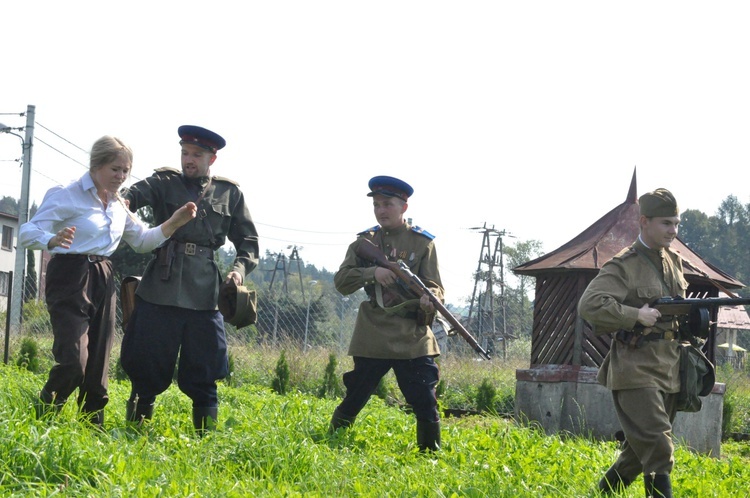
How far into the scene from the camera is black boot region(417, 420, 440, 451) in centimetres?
616

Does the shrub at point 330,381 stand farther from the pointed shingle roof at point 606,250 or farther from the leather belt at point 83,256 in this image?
the leather belt at point 83,256

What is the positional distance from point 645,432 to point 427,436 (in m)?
1.67

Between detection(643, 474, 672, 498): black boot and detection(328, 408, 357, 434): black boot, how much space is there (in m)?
2.10

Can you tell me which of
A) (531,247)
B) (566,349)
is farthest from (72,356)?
(531,247)

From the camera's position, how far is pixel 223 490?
163 inches

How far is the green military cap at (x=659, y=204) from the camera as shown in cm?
522

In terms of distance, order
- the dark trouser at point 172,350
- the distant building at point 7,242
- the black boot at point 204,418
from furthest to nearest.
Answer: the distant building at point 7,242, the black boot at point 204,418, the dark trouser at point 172,350

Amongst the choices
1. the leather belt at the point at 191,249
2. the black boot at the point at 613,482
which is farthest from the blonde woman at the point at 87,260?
the black boot at the point at 613,482

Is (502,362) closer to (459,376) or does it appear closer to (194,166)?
(459,376)

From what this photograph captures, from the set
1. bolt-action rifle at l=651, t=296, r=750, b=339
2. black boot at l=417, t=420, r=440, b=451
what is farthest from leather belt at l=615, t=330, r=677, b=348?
black boot at l=417, t=420, r=440, b=451

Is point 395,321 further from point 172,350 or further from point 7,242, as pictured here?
point 7,242

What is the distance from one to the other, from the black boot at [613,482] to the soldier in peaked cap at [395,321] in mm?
1262

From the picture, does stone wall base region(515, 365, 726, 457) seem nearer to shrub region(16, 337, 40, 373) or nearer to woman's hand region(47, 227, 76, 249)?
woman's hand region(47, 227, 76, 249)

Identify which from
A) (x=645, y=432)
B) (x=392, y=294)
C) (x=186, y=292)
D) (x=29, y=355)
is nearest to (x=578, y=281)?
(x=392, y=294)
